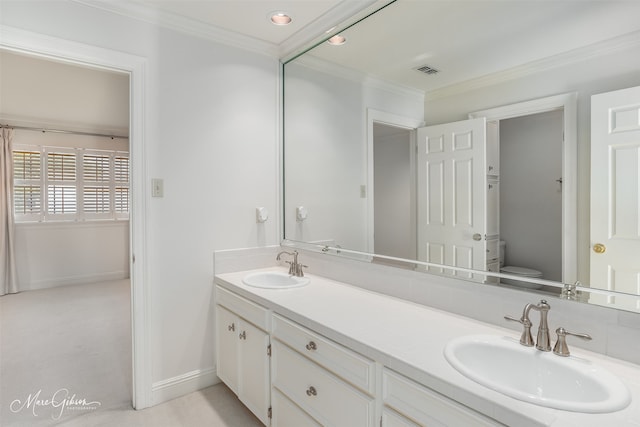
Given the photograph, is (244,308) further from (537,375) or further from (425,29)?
(425,29)

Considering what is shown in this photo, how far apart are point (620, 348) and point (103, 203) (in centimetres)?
635

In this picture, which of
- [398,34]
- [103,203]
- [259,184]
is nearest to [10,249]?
[103,203]

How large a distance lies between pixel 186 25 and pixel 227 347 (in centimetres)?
211

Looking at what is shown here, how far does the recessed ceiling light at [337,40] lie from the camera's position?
221cm

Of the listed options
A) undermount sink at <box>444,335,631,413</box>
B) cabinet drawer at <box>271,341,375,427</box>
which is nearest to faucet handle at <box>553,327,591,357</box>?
undermount sink at <box>444,335,631,413</box>

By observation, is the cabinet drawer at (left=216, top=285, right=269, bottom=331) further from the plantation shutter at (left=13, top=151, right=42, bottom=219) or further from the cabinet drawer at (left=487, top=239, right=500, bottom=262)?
the plantation shutter at (left=13, top=151, right=42, bottom=219)

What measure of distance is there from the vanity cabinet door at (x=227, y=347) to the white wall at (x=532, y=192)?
158 cm

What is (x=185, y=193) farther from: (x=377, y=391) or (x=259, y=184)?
(x=377, y=391)

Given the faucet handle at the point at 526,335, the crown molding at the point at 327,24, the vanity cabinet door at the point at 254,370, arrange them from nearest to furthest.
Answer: the faucet handle at the point at 526,335 < the vanity cabinet door at the point at 254,370 < the crown molding at the point at 327,24

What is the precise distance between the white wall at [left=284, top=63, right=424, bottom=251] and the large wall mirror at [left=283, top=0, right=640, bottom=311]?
0.02m

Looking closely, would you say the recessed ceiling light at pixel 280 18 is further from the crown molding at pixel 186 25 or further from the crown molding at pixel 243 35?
the crown molding at pixel 186 25

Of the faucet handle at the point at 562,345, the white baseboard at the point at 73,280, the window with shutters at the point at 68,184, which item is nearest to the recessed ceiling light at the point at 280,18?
the faucet handle at the point at 562,345

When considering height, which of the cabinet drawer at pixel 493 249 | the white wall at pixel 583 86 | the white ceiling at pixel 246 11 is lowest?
the cabinet drawer at pixel 493 249

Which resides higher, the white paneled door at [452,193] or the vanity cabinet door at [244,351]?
the white paneled door at [452,193]
